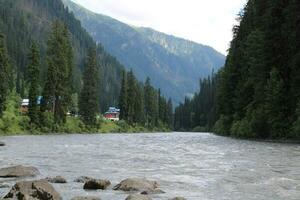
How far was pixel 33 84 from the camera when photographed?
108000 millimetres

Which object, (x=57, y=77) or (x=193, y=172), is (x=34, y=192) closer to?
(x=193, y=172)

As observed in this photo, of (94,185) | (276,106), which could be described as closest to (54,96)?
(276,106)

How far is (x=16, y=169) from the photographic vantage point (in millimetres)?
32156

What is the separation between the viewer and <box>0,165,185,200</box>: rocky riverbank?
898 inches

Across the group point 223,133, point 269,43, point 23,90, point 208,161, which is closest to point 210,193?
point 208,161

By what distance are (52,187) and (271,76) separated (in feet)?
180

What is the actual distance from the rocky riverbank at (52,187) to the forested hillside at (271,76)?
4013cm

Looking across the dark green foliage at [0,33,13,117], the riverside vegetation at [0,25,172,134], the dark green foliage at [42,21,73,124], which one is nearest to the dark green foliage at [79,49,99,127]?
the riverside vegetation at [0,25,172,134]

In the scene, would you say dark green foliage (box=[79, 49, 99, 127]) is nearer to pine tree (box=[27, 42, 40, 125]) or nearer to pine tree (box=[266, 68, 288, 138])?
pine tree (box=[27, 42, 40, 125])

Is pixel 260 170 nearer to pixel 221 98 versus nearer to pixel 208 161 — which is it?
pixel 208 161

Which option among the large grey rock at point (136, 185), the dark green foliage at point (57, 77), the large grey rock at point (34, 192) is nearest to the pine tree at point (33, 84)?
the dark green foliage at point (57, 77)

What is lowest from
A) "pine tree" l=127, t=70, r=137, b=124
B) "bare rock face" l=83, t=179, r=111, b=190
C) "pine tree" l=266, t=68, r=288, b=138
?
"bare rock face" l=83, t=179, r=111, b=190

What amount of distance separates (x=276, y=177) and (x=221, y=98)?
8430 cm

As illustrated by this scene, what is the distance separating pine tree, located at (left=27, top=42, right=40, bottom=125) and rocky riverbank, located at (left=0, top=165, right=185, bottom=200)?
7406 centimetres
